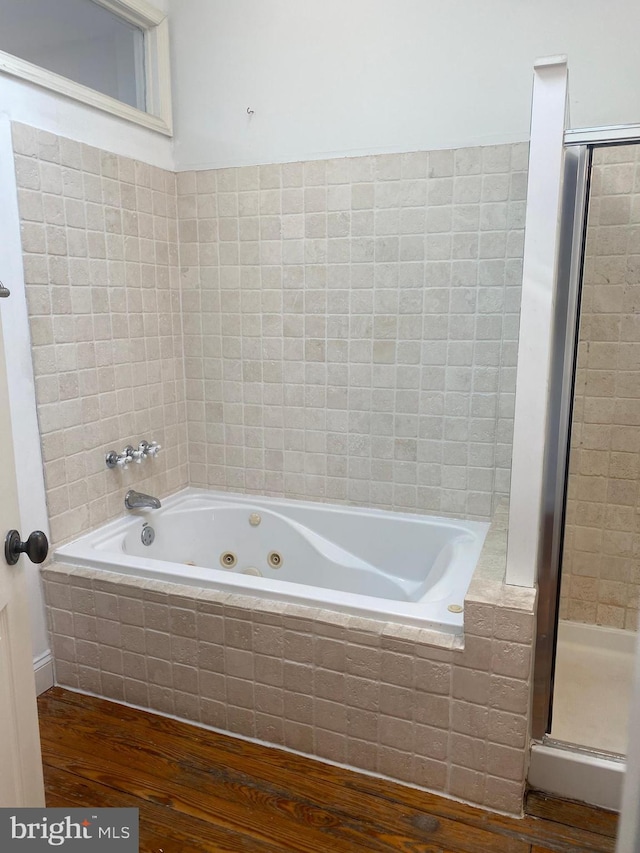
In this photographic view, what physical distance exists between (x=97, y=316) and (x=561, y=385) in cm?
168

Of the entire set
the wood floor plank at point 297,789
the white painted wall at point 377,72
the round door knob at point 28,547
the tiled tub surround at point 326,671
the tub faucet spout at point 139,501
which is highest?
the white painted wall at point 377,72

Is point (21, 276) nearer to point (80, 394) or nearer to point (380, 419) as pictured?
point (80, 394)

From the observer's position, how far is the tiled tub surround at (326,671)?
5.32ft

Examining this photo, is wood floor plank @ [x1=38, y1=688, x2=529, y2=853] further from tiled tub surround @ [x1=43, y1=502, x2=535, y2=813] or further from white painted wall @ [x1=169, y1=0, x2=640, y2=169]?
white painted wall @ [x1=169, y1=0, x2=640, y2=169]

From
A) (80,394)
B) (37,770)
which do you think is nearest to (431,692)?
(37,770)

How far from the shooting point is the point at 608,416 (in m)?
2.30

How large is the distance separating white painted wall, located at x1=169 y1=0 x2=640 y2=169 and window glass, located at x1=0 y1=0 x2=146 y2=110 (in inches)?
7.5

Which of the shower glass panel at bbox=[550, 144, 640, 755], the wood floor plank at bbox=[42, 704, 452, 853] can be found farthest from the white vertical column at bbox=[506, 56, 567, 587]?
the wood floor plank at bbox=[42, 704, 452, 853]

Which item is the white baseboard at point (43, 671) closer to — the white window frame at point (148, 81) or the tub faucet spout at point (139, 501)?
the tub faucet spout at point (139, 501)

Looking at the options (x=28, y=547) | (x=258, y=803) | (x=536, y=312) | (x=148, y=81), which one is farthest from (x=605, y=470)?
(x=148, y=81)

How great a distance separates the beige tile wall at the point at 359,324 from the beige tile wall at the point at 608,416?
27 cm

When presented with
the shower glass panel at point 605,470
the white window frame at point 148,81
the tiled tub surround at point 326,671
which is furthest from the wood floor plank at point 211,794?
the white window frame at point 148,81

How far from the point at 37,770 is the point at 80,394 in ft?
4.36

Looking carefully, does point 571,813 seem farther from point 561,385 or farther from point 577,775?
point 561,385
